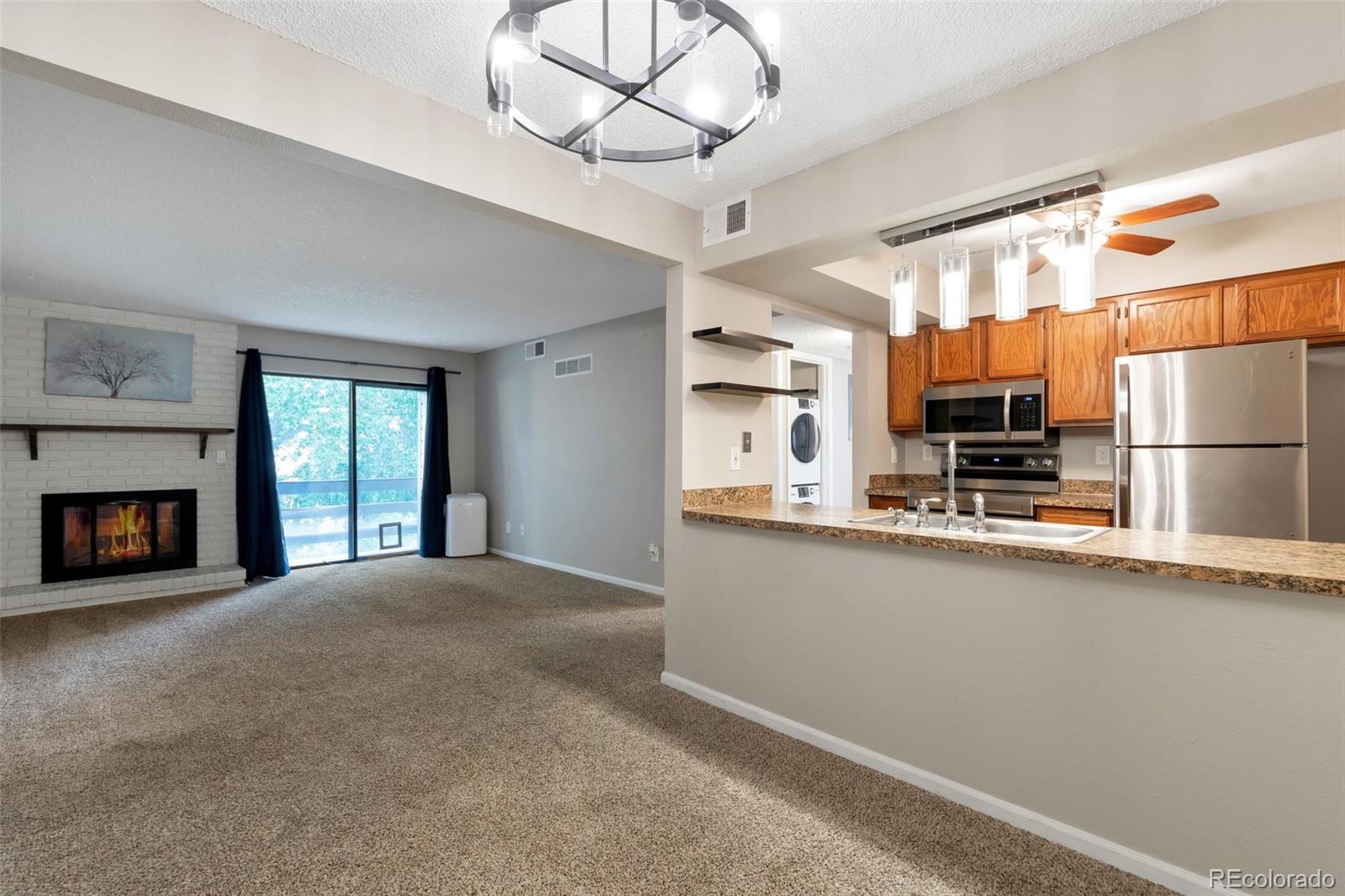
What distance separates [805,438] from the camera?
20.9 feet

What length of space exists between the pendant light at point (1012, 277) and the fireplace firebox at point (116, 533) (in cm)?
674

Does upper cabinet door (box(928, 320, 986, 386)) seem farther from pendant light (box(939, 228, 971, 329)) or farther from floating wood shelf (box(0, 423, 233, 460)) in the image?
floating wood shelf (box(0, 423, 233, 460))

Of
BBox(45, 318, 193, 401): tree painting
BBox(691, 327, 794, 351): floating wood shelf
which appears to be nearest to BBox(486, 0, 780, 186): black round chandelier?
BBox(691, 327, 794, 351): floating wood shelf

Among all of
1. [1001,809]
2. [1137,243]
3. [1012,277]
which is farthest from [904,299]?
[1001,809]

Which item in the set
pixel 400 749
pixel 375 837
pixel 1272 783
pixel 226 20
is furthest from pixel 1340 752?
pixel 226 20

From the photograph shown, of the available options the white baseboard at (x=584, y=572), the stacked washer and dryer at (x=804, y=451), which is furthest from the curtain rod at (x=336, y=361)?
the stacked washer and dryer at (x=804, y=451)

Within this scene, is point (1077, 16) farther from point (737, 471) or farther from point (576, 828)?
point (576, 828)

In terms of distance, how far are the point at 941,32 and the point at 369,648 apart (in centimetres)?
417

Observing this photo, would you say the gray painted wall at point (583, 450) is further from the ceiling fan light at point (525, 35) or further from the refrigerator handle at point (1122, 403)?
the ceiling fan light at point (525, 35)

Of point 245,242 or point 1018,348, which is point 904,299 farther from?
point 245,242

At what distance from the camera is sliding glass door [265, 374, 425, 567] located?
641 cm

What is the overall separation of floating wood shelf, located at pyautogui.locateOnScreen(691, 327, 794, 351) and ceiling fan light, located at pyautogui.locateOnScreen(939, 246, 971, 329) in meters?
1.05

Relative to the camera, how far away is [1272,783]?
5.08 feet

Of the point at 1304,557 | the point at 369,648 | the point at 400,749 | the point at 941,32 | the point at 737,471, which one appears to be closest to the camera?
the point at 1304,557
